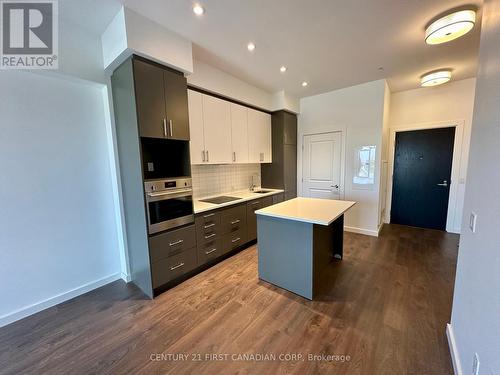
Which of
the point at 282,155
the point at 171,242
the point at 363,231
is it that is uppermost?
the point at 282,155

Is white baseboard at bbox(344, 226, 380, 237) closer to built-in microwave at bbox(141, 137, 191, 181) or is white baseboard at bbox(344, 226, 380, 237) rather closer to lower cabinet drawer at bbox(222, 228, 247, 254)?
lower cabinet drawer at bbox(222, 228, 247, 254)

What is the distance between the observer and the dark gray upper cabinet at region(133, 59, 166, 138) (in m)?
1.98

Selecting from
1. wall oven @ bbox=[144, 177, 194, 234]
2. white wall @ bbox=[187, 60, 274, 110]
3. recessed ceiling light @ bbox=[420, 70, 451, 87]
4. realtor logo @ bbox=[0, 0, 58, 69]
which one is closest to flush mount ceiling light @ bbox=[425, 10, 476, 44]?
recessed ceiling light @ bbox=[420, 70, 451, 87]

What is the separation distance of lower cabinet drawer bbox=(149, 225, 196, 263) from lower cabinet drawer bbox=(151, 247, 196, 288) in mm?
55

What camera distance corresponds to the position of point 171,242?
7.62 feet

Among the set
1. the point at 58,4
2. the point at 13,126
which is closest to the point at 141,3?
the point at 58,4

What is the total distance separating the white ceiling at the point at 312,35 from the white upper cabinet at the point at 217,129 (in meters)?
0.53

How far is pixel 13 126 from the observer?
1845mm

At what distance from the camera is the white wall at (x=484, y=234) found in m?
0.98

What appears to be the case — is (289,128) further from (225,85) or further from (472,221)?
(472,221)

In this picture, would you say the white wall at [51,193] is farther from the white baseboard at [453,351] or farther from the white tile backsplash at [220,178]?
the white baseboard at [453,351]

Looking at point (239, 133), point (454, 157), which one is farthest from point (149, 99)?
point (454, 157)

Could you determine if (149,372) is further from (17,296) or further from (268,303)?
(17,296)

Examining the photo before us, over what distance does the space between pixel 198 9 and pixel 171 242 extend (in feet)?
7.61
